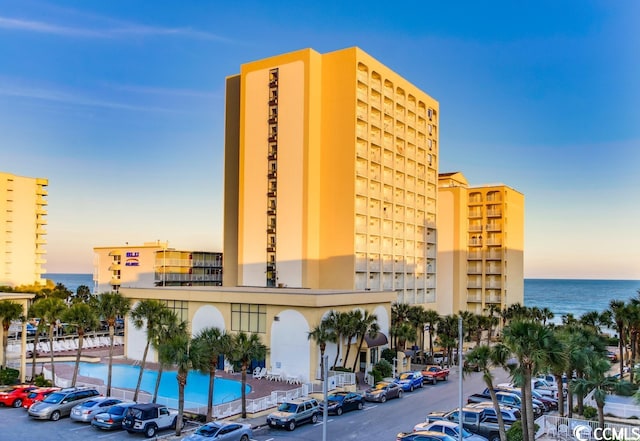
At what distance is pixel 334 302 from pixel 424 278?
129 feet

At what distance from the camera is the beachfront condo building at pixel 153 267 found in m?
100

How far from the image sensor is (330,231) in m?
71.0

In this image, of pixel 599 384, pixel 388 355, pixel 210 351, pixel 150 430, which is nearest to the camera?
pixel 599 384

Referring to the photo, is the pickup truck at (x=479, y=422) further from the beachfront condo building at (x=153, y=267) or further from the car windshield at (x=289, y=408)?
the beachfront condo building at (x=153, y=267)

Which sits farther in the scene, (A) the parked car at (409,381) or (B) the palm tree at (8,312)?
(A) the parked car at (409,381)

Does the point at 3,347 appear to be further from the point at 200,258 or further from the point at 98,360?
the point at 200,258

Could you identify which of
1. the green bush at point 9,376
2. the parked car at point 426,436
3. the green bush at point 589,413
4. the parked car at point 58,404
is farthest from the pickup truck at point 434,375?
the green bush at point 9,376

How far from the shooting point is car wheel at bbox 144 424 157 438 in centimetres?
3177

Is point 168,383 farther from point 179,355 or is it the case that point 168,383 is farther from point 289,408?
point 179,355

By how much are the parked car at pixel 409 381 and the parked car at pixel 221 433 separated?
20579 millimetres

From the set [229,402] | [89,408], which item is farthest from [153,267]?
[89,408]

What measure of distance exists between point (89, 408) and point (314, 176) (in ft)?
137

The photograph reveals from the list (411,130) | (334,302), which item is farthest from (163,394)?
(411,130)

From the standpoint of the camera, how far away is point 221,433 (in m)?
29.4
